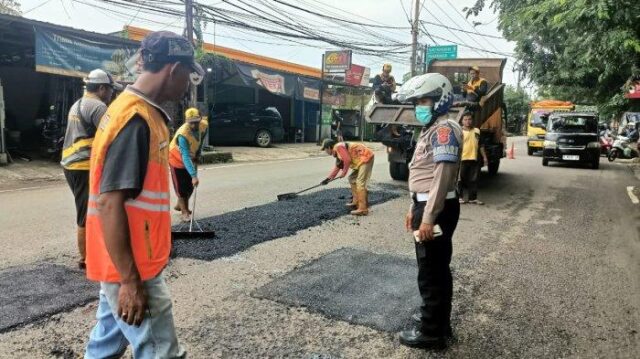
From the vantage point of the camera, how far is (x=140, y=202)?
6.00 ft

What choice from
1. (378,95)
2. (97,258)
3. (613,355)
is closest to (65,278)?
(97,258)

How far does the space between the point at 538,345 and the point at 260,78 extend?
18041 millimetres

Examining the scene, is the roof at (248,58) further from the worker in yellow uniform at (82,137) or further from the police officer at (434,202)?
the police officer at (434,202)

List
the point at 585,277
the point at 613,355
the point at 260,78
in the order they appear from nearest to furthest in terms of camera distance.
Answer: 1. the point at 613,355
2. the point at 585,277
3. the point at 260,78

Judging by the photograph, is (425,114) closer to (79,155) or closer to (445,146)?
(445,146)

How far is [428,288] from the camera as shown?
132 inches

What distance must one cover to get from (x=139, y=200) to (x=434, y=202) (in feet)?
6.28

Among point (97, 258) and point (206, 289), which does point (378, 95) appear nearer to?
point (206, 289)

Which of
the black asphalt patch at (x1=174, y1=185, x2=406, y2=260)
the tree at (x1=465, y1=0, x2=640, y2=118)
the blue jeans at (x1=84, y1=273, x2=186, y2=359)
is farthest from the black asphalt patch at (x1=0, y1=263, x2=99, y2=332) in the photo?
the tree at (x1=465, y1=0, x2=640, y2=118)

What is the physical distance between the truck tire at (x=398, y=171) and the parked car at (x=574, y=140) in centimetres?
745

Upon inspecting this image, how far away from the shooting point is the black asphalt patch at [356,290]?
3.85 m

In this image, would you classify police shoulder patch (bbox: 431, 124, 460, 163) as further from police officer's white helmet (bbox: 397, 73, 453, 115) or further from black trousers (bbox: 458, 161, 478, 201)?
→ black trousers (bbox: 458, 161, 478, 201)

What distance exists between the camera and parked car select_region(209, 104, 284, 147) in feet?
64.8

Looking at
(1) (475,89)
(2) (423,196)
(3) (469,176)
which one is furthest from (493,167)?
(2) (423,196)
